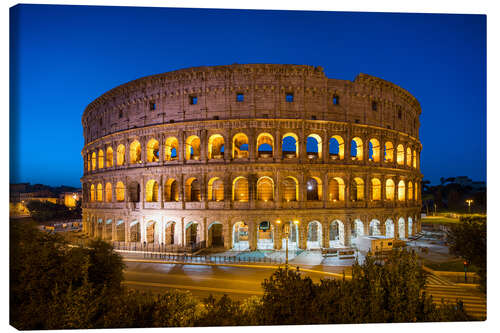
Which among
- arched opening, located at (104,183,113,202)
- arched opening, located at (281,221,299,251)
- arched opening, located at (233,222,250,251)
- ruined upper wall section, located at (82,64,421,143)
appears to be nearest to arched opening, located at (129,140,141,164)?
ruined upper wall section, located at (82,64,421,143)

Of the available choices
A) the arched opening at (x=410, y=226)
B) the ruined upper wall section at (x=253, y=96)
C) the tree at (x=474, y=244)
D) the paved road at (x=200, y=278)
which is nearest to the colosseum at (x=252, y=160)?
the ruined upper wall section at (x=253, y=96)

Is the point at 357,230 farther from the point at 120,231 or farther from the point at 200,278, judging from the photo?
the point at 120,231

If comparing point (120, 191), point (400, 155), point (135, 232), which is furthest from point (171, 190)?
point (400, 155)

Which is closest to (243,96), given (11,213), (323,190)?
(323,190)

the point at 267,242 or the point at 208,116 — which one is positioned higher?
the point at 208,116

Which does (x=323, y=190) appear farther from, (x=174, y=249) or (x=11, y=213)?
(x=11, y=213)

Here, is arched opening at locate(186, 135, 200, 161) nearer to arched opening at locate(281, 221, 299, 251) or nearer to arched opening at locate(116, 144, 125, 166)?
arched opening at locate(116, 144, 125, 166)
